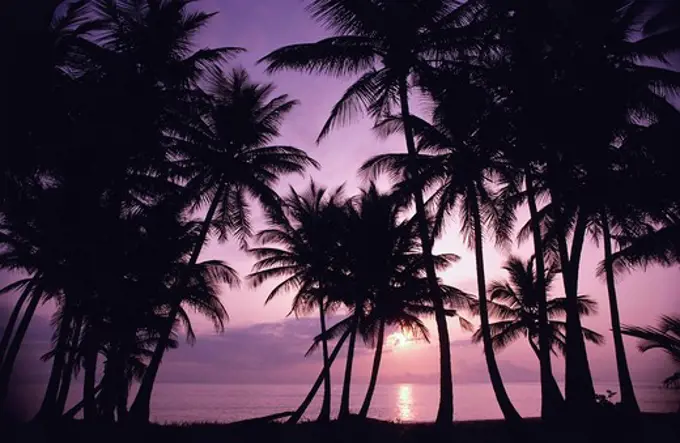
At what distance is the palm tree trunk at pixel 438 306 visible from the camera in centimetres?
1268

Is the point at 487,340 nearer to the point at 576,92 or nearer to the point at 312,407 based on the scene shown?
the point at 576,92

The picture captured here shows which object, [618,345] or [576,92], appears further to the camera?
[618,345]

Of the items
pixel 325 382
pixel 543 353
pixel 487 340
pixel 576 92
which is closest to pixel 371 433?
pixel 487 340

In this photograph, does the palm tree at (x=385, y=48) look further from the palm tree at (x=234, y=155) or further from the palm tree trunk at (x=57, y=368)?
the palm tree trunk at (x=57, y=368)

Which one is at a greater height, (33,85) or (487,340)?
(33,85)

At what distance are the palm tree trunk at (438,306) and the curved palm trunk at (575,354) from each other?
325cm

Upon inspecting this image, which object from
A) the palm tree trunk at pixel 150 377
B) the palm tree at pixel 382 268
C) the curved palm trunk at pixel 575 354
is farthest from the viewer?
the palm tree at pixel 382 268

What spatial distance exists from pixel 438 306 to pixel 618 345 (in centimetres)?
686

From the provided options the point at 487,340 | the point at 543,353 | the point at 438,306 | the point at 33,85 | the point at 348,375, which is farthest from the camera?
the point at 348,375

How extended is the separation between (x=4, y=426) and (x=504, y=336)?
80.4ft

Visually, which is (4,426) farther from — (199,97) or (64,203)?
(199,97)

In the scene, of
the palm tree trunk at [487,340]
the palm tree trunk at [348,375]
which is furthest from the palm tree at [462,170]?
the palm tree trunk at [348,375]

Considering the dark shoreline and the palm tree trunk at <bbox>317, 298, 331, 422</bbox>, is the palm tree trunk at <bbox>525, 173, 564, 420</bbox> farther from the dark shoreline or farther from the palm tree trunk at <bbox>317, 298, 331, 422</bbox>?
the palm tree trunk at <bbox>317, 298, 331, 422</bbox>

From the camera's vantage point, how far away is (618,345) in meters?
15.5
